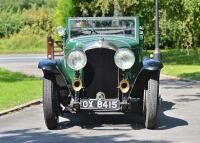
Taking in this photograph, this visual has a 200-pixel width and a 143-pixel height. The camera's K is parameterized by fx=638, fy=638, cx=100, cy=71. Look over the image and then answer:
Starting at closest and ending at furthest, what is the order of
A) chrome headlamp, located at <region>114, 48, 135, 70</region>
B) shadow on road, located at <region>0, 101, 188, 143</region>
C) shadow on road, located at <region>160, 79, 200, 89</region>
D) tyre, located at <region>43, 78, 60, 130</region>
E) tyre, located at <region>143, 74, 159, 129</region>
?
shadow on road, located at <region>0, 101, 188, 143</region>
chrome headlamp, located at <region>114, 48, 135, 70</region>
tyre, located at <region>143, 74, 159, 129</region>
tyre, located at <region>43, 78, 60, 130</region>
shadow on road, located at <region>160, 79, 200, 89</region>

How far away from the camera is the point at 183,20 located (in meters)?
26.8

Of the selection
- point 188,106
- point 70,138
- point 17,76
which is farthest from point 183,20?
point 70,138

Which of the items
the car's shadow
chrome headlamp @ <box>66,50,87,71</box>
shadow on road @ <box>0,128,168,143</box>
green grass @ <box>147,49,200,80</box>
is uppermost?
chrome headlamp @ <box>66,50,87,71</box>

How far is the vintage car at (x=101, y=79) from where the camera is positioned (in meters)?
11.0

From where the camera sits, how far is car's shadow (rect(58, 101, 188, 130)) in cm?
1151

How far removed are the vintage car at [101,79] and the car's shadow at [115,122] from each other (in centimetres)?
28

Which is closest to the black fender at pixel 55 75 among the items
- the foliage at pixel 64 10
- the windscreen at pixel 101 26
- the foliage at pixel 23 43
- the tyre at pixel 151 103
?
the windscreen at pixel 101 26

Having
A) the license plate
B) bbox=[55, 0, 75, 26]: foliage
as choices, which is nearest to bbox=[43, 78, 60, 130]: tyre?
the license plate

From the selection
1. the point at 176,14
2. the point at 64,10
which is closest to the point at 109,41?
the point at 176,14

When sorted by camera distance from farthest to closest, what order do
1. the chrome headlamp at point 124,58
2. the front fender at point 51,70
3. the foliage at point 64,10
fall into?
the foliage at point 64,10
the front fender at point 51,70
the chrome headlamp at point 124,58

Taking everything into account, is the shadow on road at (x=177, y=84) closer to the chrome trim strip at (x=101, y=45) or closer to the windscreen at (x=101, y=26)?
the windscreen at (x=101, y=26)

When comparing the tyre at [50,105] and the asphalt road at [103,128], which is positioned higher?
the tyre at [50,105]

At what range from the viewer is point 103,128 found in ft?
37.1

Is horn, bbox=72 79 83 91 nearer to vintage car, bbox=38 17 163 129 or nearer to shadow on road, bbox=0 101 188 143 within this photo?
vintage car, bbox=38 17 163 129
